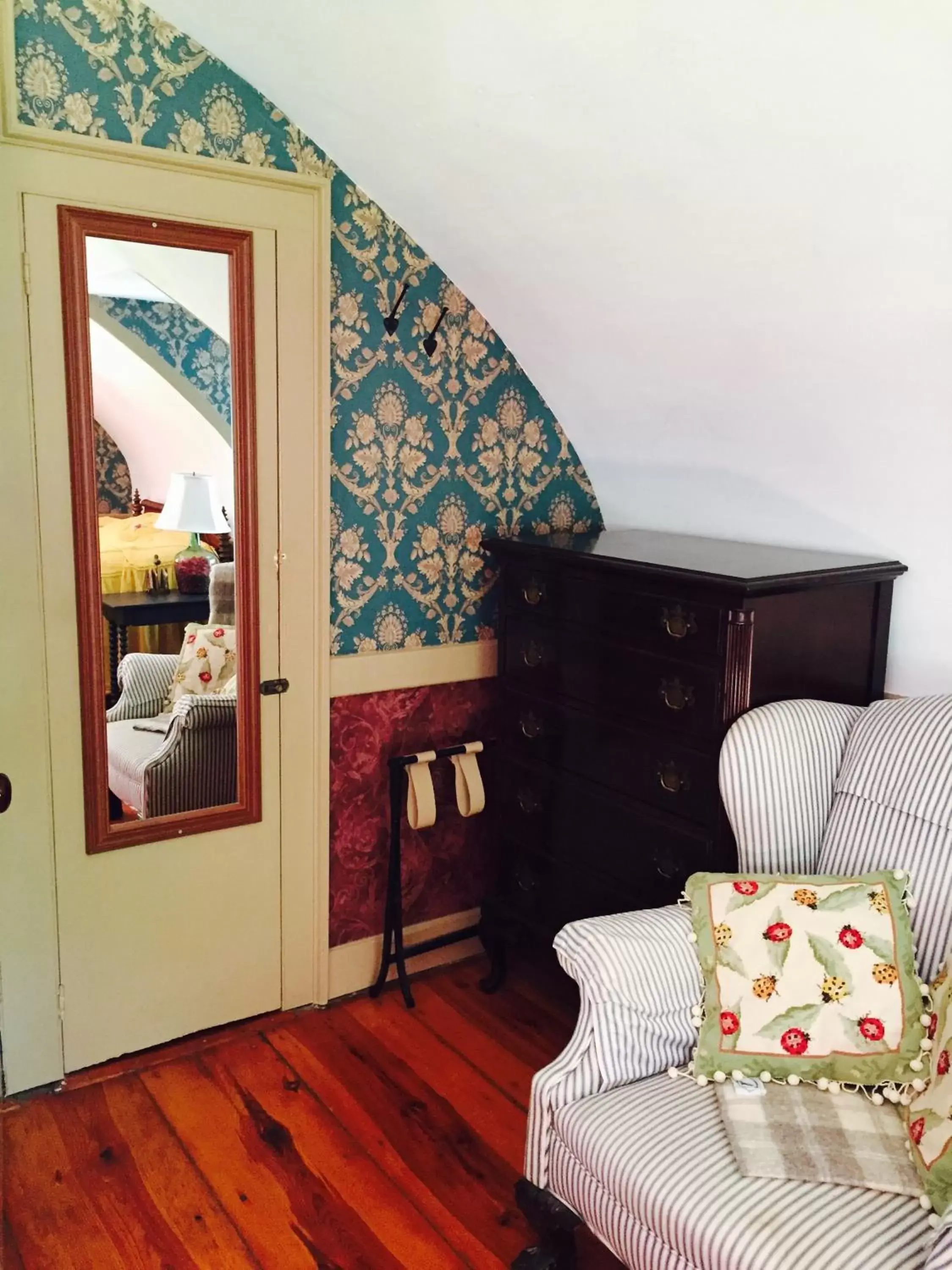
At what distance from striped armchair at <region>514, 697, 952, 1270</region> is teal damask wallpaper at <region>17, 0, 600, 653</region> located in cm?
109

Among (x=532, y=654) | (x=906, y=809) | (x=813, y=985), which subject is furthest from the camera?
(x=532, y=654)

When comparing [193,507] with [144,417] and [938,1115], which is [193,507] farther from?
[938,1115]

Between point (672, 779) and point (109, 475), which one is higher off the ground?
point (109, 475)

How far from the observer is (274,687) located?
270 cm

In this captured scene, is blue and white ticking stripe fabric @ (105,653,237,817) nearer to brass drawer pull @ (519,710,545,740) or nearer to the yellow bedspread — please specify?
the yellow bedspread

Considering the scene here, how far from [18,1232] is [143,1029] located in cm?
60

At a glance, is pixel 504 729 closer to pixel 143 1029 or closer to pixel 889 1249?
pixel 143 1029

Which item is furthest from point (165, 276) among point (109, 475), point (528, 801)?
point (528, 801)

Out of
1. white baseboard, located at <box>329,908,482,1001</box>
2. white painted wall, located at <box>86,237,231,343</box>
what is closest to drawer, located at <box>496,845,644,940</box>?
white baseboard, located at <box>329,908,482,1001</box>

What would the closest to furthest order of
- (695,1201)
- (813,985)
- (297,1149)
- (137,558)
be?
(695,1201), (813,985), (297,1149), (137,558)

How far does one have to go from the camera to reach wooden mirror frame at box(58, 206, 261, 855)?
7.58ft

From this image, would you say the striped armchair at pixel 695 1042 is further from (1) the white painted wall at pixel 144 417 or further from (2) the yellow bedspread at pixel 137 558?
(1) the white painted wall at pixel 144 417

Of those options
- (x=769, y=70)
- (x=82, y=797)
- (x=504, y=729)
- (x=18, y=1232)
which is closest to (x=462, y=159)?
(x=769, y=70)

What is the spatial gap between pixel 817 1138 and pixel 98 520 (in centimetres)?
191
